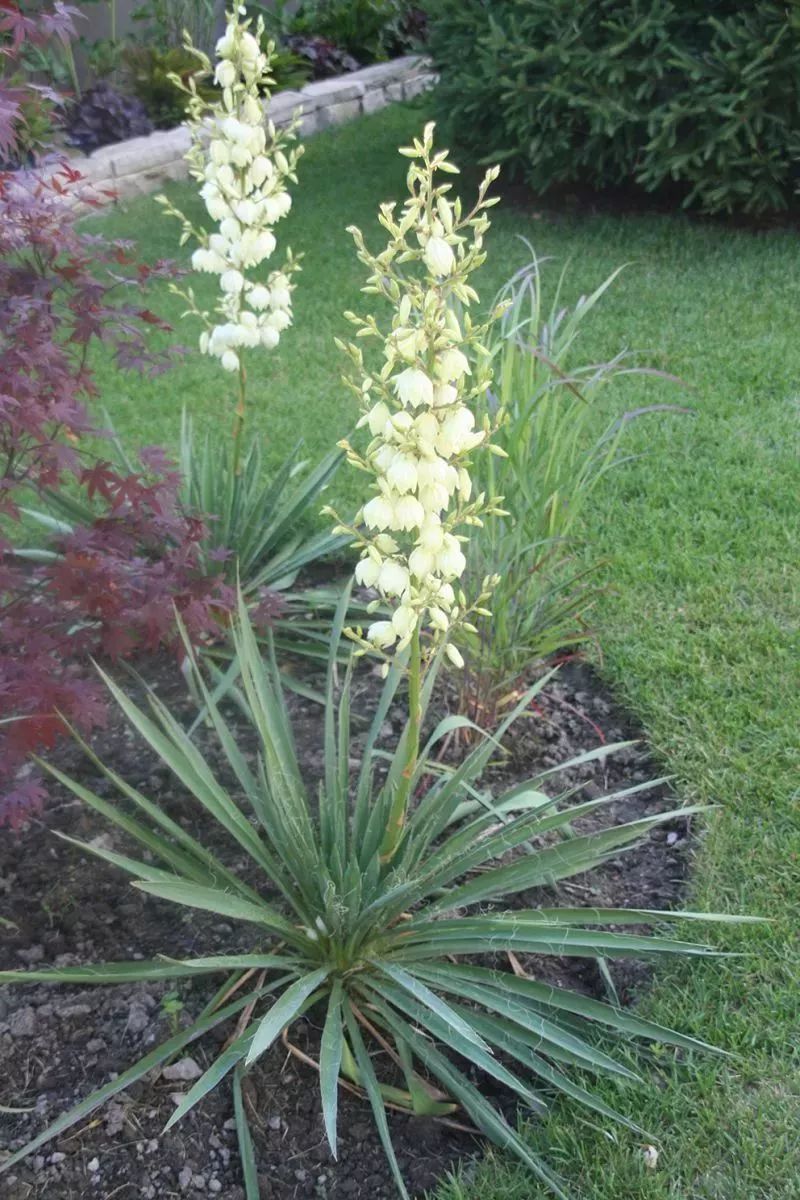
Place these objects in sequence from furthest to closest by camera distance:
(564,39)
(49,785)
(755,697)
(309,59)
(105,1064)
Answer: (309,59) → (564,39) → (755,697) → (49,785) → (105,1064)

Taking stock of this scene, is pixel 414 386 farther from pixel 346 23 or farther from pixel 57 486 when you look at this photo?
pixel 346 23

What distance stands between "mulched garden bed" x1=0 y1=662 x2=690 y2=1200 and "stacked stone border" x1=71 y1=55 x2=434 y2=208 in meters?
5.09

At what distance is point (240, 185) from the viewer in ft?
10.4

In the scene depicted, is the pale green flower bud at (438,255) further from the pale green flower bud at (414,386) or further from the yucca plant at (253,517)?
the yucca plant at (253,517)

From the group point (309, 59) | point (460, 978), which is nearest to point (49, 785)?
point (460, 978)

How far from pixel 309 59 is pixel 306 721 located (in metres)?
8.34

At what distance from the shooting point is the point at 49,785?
9.96 feet

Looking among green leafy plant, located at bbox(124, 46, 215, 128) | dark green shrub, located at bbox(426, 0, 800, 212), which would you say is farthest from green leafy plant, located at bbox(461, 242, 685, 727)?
green leafy plant, located at bbox(124, 46, 215, 128)

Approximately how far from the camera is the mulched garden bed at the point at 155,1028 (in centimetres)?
211

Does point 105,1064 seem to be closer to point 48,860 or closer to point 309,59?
point 48,860

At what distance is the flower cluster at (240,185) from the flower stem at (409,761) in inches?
57.2

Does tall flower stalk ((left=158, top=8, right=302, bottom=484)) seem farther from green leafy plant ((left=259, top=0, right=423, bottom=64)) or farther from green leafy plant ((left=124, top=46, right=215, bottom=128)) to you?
green leafy plant ((left=259, top=0, right=423, bottom=64))

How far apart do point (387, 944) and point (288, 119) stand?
789 cm

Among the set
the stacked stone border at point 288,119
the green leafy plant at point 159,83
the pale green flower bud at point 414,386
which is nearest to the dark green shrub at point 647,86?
the stacked stone border at point 288,119
